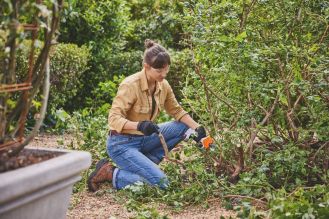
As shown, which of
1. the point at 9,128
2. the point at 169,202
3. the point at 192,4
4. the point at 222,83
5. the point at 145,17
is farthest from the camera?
the point at 145,17

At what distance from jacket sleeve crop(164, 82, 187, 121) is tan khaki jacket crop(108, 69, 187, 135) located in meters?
0.09

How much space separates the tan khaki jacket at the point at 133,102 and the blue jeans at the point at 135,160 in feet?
0.32

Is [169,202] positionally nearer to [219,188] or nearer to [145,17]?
[219,188]

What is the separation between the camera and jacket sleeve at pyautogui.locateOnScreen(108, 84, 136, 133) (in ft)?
16.4

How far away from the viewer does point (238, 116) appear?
488cm

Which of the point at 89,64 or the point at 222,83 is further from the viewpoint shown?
the point at 89,64

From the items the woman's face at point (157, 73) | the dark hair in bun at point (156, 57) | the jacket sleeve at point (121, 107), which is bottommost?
the jacket sleeve at point (121, 107)

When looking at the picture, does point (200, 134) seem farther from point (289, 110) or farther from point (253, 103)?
point (289, 110)

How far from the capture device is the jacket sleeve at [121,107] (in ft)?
16.4

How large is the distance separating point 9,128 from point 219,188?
6.56 ft

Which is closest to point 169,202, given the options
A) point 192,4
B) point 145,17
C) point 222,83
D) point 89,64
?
point 222,83

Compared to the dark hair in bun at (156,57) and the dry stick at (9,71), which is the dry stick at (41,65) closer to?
the dry stick at (9,71)

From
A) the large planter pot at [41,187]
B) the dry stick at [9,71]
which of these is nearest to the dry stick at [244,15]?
the large planter pot at [41,187]

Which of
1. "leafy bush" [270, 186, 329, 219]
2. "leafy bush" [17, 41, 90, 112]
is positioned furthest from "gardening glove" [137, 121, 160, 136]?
"leafy bush" [17, 41, 90, 112]
